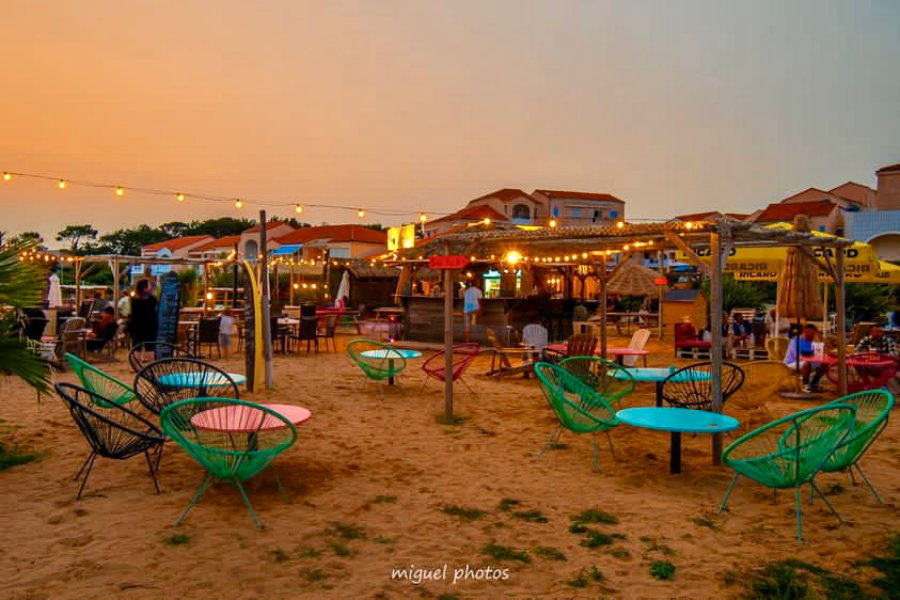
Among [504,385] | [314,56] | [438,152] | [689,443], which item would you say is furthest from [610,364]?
[438,152]

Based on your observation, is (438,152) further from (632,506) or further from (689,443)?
(632,506)

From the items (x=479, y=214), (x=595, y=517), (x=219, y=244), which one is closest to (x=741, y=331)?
(x=595, y=517)

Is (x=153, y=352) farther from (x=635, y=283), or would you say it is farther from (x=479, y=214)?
(x=479, y=214)

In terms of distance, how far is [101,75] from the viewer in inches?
515

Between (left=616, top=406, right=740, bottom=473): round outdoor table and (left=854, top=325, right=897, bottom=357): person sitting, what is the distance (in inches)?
262

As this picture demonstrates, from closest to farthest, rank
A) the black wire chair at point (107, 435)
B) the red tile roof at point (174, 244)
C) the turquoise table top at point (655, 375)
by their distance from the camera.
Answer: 1. the black wire chair at point (107, 435)
2. the turquoise table top at point (655, 375)
3. the red tile roof at point (174, 244)

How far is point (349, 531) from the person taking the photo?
3955 mm

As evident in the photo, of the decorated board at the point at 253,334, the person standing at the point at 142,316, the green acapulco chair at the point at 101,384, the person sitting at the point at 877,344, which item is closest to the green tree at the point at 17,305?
the green acapulco chair at the point at 101,384

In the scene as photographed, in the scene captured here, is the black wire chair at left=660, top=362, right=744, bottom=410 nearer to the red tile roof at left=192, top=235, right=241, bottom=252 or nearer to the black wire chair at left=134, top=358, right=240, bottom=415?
the black wire chair at left=134, top=358, right=240, bottom=415

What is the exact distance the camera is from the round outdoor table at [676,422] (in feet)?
15.8

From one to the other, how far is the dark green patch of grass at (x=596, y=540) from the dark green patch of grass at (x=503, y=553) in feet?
1.39

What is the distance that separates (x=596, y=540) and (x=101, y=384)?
5045mm

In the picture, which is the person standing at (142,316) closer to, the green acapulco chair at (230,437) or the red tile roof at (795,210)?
the green acapulco chair at (230,437)

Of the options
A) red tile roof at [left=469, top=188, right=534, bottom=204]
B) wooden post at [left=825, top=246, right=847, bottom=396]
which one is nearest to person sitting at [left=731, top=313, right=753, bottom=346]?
wooden post at [left=825, top=246, right=847, bottom=396]
